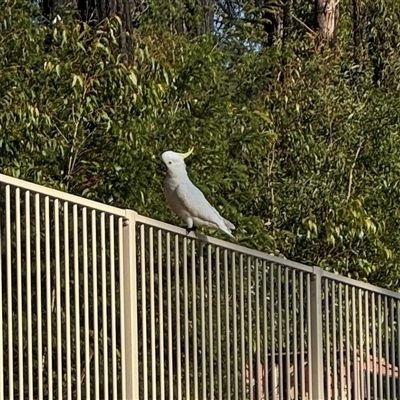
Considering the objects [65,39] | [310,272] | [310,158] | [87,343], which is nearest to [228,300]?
[310,272]

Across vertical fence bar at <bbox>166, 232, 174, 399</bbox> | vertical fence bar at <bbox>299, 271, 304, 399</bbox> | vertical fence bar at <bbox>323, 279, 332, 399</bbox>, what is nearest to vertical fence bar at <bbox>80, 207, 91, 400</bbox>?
vertical fence bar at <bbox>166, 232, 174, 399</bbox>

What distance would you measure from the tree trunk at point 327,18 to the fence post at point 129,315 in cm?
501

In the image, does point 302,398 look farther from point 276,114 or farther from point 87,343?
point 276,114

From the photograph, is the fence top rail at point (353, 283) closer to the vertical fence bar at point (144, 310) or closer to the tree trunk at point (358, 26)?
the vertical fence bar at point (144, 310)

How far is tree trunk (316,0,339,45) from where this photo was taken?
8.20 m

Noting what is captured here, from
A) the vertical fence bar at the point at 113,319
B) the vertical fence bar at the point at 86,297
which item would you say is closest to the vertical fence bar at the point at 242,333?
the vertical fence bar at the point at 113,319

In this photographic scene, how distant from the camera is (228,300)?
4027 mm

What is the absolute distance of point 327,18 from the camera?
8508 mm

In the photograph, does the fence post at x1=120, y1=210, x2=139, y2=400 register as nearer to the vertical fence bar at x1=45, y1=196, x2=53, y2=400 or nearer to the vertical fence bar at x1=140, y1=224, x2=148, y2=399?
the vertical fence bar at x1=140, y1=224, x2=148, y2=399

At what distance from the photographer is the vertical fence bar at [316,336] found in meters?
4.47

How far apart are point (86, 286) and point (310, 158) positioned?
3577 mm

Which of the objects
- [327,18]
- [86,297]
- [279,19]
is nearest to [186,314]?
[86,297]

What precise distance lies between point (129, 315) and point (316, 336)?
1.38 meters

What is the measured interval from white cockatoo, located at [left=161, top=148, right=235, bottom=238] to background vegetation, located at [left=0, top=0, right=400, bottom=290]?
19.7 inches
